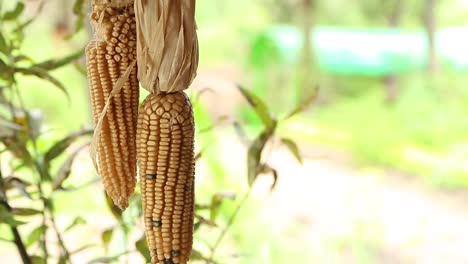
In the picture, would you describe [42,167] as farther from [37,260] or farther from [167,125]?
[167,125]

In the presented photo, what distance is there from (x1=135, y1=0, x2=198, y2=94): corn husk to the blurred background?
144cm

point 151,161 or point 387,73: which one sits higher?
point 151,161

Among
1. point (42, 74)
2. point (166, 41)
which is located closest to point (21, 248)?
point (42, 74)

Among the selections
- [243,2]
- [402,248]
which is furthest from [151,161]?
[243,2]

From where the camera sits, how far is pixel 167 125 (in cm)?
46

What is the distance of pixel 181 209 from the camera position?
477 millimetres

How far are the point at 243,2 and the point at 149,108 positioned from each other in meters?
2.19

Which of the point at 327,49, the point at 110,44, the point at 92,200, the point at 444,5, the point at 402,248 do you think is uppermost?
the point at 110,44

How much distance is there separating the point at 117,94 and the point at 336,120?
2.23m

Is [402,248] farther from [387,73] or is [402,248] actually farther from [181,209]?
[181,209]

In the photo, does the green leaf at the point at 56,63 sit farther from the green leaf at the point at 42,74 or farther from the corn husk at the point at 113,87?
the corn husk at the point at 113,87

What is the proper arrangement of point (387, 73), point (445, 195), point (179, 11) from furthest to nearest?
1. point (387, 73)
2. point (445, 195)
3. point (179, 11)

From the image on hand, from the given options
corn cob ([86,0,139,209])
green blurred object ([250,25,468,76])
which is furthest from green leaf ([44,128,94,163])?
green blurred object ([250,25,468,76])

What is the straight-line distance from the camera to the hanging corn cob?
0.45 m
